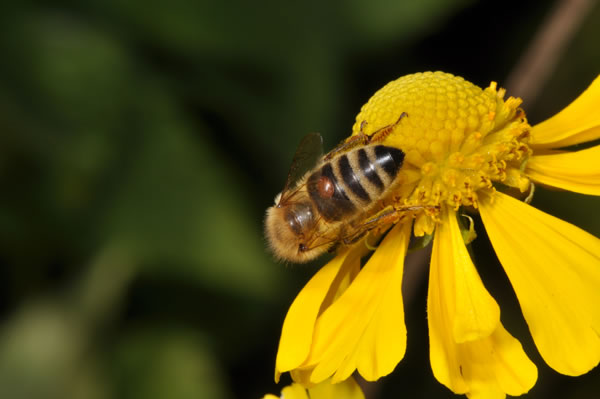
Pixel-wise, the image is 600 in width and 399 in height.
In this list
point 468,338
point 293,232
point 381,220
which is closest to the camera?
point 468,338

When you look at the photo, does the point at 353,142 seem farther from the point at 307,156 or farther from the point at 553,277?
the point at 553,277

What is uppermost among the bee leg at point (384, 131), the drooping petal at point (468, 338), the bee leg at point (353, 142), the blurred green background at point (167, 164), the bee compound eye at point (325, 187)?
the blurred green background at point (167, 164)

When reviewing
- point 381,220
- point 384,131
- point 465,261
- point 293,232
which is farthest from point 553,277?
point 293,232

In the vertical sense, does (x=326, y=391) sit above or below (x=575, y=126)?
below

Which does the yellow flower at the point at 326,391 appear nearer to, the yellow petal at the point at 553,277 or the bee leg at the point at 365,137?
the yellow petal at the point at 553,277

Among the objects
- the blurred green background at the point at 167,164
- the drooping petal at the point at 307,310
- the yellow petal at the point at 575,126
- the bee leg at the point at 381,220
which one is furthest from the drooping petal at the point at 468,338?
the blurred green background at the point at 167,164

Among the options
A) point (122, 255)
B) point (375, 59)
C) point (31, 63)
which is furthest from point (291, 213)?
point (31, 63)
